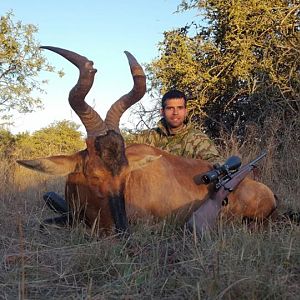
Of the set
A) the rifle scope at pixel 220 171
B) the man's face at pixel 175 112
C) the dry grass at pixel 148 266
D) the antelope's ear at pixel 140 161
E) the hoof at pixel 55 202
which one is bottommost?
the dry grass at pixel 148 266

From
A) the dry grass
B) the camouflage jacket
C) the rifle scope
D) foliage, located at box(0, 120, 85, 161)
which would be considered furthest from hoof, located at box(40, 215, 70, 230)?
foliage, located at box(0, 120, 85, 161)

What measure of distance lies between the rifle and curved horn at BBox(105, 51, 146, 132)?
3.14ft

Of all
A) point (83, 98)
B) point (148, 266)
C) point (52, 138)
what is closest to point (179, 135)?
point (83, 98)

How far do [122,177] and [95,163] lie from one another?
249 mm

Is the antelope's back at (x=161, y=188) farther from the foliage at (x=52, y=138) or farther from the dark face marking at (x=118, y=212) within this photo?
the foliage at (x=52, y=138)

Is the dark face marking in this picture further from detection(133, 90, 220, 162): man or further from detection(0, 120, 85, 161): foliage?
detection(0, 120, 85, 161): foliage

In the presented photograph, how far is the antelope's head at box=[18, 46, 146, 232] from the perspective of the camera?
4020mm

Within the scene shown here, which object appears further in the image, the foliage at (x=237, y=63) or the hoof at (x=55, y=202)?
the foliage at (x=237, y=63)

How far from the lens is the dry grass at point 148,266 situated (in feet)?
8.14

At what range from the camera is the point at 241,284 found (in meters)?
2.43

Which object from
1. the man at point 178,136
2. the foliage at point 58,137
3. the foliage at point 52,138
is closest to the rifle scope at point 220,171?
the man at point 178,136

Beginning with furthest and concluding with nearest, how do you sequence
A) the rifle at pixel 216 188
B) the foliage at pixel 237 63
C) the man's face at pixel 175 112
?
1. the foliage at pixel 237 63
2. the man's face at pixel 175 112
3. the rifle at pixel 216 188

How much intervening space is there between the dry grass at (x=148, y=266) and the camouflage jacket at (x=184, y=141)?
1.89m

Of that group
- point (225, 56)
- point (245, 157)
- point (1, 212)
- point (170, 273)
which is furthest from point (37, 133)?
point (170, 273)
